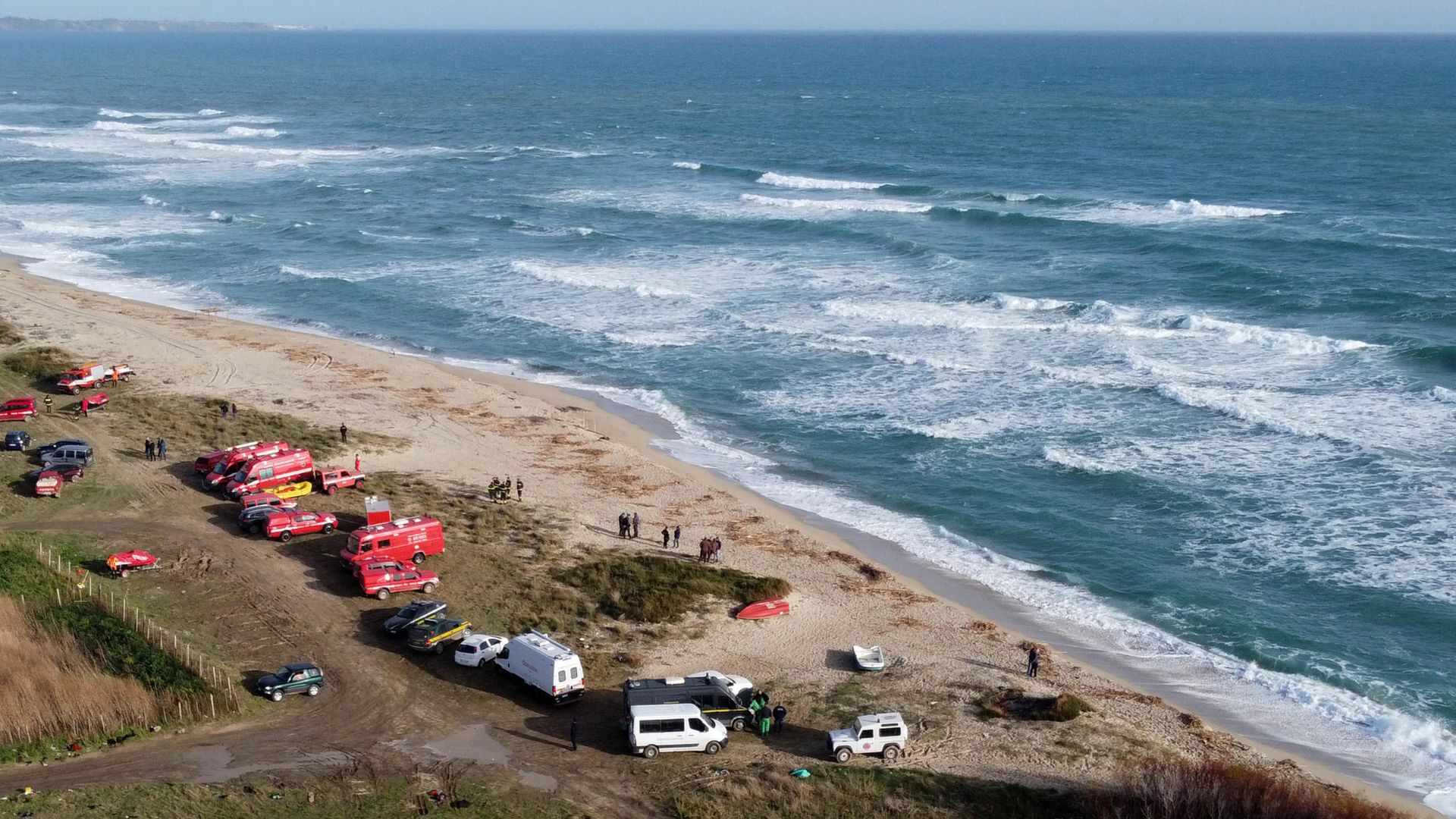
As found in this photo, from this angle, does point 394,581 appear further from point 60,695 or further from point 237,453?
point 237,453

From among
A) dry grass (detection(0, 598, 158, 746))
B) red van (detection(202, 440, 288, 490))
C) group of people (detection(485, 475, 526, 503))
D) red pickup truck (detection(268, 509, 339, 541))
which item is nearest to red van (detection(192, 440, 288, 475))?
red van (detection(202, 440, 288, 490))

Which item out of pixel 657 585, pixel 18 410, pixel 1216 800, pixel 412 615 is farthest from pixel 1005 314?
pixel 18 410

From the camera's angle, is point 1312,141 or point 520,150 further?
point 520,150

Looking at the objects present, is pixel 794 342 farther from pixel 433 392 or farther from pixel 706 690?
pixel 706 690

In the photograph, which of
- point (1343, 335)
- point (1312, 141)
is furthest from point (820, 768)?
point (1312, 141)

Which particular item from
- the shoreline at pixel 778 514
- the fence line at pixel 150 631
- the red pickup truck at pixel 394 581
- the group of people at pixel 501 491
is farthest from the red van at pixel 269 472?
the red pickup truck at pixel 394 581
